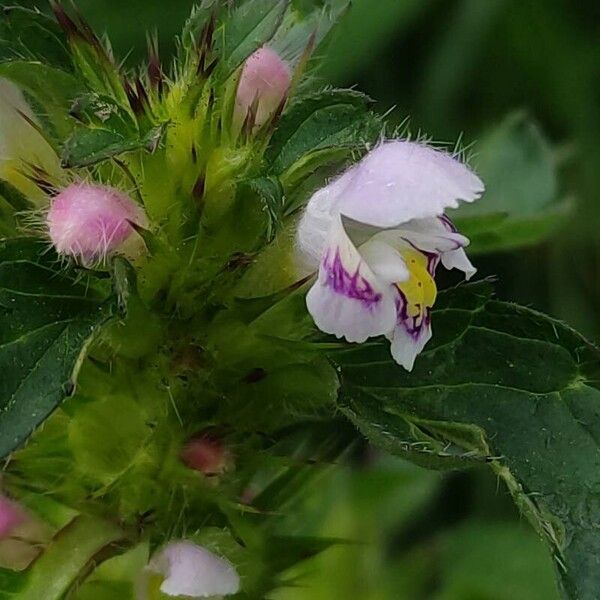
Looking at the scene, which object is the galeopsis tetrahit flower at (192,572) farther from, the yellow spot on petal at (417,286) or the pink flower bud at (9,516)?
the yellow spot on petal at (417,286)


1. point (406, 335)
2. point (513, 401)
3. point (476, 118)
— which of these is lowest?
point (476, 118)

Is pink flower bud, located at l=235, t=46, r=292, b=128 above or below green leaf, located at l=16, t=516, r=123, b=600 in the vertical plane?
above

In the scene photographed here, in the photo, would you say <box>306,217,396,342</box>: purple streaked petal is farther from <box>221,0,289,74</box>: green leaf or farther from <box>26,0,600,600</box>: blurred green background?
<box>26,0,600,600</box>: blurred green background

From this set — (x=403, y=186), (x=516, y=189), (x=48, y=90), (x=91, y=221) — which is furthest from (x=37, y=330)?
(x=516, y=189)

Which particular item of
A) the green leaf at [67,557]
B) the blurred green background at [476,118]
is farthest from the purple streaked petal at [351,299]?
the blurred green background at [476,118]

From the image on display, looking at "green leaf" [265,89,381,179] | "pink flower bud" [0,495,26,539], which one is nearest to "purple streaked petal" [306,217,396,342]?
"green leaf" [265,89,381,179]

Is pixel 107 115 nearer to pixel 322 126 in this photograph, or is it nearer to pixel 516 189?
pixel 322 126
